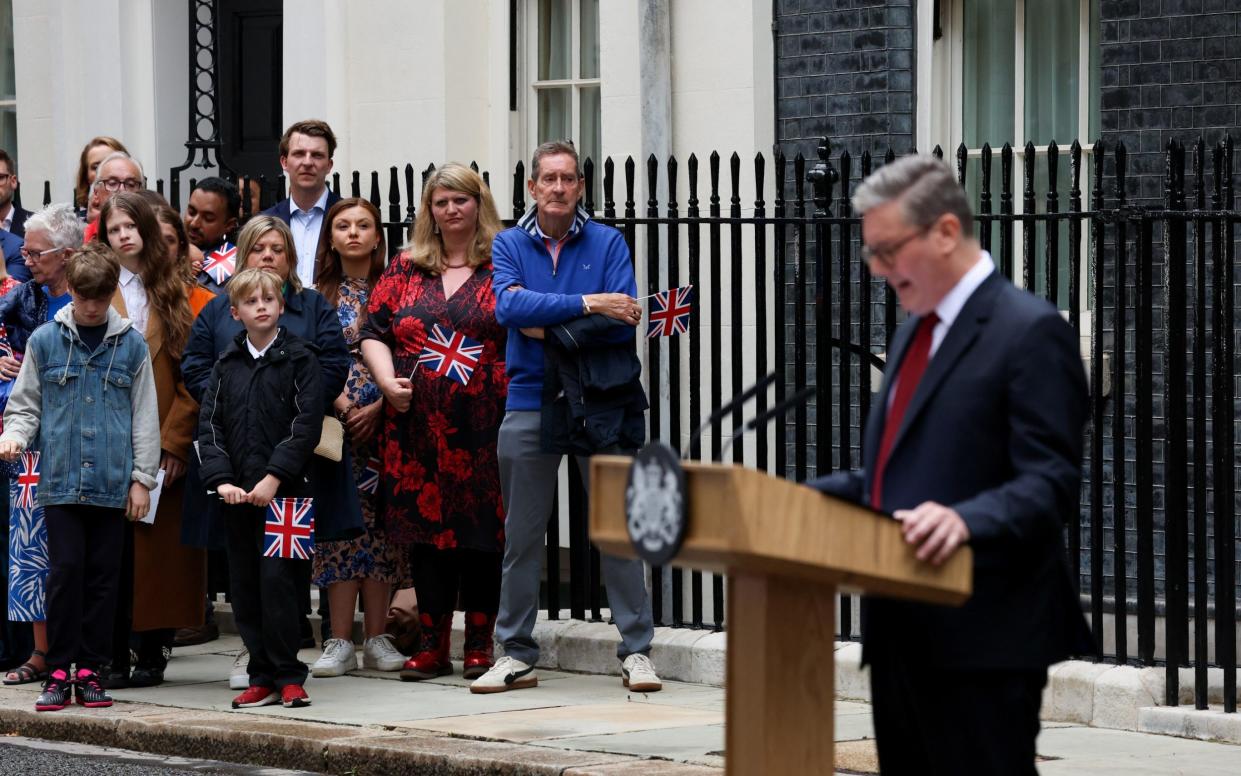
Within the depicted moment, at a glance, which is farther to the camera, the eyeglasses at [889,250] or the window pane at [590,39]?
the window pane at [590,39]

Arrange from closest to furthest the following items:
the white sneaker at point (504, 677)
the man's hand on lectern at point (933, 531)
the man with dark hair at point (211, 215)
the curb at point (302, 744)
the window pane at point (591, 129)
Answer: the man's hand on lectern at point (933, 531)
the curb at point (302, 744)
the white sneaker at point (504, 677)
the man with dark hair at point (211, 215)
the window pane at point (591, 129)

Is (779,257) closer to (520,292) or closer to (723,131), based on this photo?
(520,292)

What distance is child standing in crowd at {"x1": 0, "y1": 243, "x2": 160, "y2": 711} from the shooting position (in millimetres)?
8555

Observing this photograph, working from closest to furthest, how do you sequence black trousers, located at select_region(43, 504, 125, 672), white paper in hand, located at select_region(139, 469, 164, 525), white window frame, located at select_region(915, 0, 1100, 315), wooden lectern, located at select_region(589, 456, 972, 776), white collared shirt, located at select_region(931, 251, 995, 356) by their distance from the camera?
wooden lectern, located at select_region(589, 456, 972, 776) < white collared shirt, located at select_region(931, 251, 995, 356) < black trousers, located at select_region(43, 504, 125, 672) < white paper in hand, located at select_region(139, 469, 164, 525) < white window frame, located at select_region(915, 0, 1100, 315)

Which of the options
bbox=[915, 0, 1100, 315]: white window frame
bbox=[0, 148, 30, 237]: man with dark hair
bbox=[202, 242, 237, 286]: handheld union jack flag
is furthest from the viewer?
bbox=[915, 0, 1100, 315]: white window frame

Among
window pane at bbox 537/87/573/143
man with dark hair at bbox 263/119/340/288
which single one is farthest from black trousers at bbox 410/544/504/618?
→ window pane at bbox 537/87/573/143

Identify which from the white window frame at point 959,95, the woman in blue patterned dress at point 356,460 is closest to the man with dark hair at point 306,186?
the woman in blue patterned dress at point 356,460

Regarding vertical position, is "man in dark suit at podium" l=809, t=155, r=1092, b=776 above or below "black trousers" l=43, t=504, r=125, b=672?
above

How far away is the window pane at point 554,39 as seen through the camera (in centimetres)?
1323

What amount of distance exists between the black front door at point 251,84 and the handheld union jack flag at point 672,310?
6463 mm

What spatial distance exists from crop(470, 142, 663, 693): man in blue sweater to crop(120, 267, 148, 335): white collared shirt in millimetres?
1682

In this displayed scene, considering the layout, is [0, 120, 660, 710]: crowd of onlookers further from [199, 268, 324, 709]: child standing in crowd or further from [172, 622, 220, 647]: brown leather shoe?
[172, 622, 220, 647]: brown leather shoe

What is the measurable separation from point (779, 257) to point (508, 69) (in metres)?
4.78

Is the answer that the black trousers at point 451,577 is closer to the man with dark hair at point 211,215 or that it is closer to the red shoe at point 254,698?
the red shoe at point 254,698
